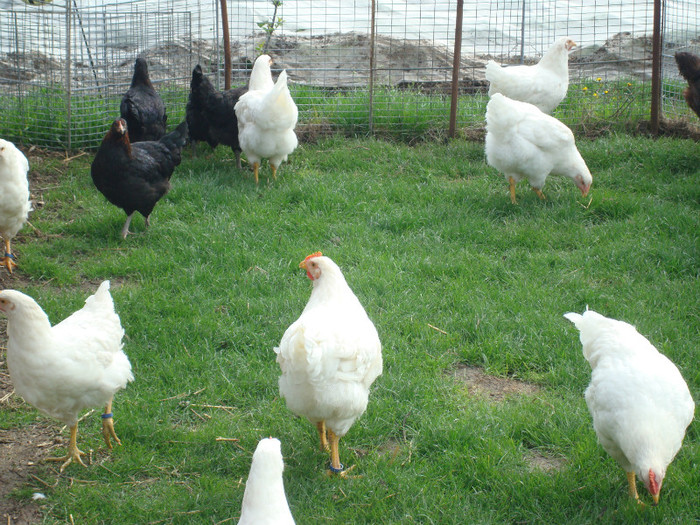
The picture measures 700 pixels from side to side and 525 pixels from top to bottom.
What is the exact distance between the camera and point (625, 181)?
7.03 meters

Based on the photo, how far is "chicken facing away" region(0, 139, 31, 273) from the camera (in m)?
5.52

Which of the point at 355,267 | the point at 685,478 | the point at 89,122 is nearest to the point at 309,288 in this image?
the point at 355,267

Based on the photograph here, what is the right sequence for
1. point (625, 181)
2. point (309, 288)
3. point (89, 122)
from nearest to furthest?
point (309, 288), point (625, 181), point (89, 122)

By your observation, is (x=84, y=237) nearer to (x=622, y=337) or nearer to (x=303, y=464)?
(x=303, y=464)

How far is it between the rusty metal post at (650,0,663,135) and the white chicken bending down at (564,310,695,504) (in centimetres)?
590

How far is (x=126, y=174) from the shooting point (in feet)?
19.7

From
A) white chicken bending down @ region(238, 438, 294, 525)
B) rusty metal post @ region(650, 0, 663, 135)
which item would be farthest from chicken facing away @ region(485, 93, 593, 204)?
white chicken bending down @ region(238, 438, 294, 525)

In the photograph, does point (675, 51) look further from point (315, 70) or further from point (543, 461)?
point (543, 461)

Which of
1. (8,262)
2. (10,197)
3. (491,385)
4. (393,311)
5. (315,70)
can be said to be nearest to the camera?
(491,385)

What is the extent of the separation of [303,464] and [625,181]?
4.99 meters

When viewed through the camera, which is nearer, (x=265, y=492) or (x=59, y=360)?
(x=265, y=492)

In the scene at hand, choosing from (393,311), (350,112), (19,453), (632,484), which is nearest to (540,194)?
(393,311)

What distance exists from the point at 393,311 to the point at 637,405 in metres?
2.10

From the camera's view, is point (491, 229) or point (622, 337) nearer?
point (622, 337)
